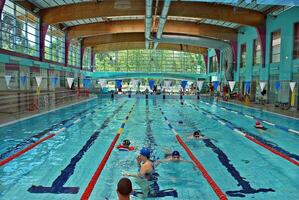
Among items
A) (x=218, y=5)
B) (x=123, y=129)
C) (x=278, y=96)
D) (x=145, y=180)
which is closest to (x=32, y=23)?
(x=218, y=5)

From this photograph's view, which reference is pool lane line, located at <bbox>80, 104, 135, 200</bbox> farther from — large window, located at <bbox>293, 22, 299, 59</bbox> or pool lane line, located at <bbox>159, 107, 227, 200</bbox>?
large window, located at <bbox>293, 22, 299, 59</bbox>

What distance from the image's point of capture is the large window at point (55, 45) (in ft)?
70.3

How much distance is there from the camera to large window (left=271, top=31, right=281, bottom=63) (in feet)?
56.9

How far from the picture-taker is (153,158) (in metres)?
6.05

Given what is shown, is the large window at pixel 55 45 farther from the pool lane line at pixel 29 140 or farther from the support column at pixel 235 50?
the support column at pixel 235 50

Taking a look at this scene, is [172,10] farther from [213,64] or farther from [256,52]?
[213,64]

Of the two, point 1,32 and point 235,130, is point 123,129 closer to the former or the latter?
point 235,130

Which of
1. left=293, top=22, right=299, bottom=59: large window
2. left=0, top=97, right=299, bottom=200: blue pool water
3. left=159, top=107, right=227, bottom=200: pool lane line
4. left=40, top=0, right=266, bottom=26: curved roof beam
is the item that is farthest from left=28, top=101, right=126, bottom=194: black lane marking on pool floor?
left=293, top=22, right=299, bottom=59: large window

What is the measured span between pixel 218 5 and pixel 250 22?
2428mm

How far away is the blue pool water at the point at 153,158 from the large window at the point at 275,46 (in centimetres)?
908

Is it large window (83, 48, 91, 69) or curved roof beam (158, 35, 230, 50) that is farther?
large window (83, 48, 91, 69)

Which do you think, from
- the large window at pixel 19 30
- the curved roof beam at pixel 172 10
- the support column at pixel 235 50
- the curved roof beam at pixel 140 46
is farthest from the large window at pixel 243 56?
the large window at pixel 19 30

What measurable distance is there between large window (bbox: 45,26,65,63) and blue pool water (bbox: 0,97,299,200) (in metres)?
12.6

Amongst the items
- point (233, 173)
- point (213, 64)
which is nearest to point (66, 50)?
point (213, 64)
